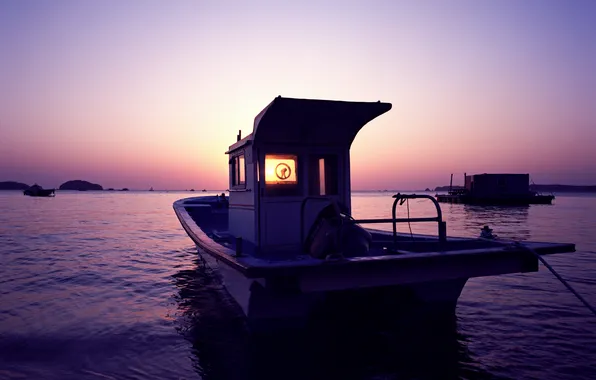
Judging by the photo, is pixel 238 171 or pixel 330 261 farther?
pixel 238 171

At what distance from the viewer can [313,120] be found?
7.79 m

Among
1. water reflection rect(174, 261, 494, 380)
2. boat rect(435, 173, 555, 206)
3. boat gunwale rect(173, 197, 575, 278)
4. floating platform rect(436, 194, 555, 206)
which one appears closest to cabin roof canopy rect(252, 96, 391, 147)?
boat gunwale rect(173, 197, 575, 278)

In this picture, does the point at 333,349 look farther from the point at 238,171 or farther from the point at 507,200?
the point at 507,200

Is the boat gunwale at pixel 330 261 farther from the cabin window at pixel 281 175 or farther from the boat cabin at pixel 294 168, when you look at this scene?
the cabin window at pixel 281 175

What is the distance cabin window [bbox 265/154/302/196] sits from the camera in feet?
26.6

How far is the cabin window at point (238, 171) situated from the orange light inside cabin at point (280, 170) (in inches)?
41.4

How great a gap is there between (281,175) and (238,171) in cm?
191

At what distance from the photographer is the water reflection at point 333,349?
5781 mm

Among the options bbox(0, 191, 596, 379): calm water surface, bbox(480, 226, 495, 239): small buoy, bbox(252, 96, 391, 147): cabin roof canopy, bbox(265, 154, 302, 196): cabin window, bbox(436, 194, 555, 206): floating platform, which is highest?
bbox(252, 96, 391, 147): cabin roof canopy

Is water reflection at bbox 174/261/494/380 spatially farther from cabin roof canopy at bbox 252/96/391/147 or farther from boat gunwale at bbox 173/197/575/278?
cabin roof canopy at bbox 252/96/391/147

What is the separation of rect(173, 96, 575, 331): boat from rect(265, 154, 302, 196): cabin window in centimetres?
2

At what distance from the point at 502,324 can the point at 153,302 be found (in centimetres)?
802

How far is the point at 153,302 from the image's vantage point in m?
9.70

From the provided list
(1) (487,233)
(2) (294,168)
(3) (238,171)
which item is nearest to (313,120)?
(2) (294,168)
